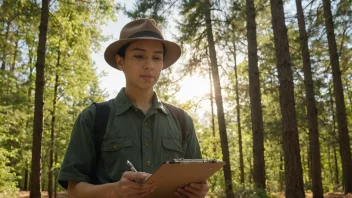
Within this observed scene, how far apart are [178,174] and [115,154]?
1.79ft

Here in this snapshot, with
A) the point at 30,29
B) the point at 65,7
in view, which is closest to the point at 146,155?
the point at 65,7

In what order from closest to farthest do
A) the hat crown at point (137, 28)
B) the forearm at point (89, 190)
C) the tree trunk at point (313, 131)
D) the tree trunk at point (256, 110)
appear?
the forearm at point (89, 190), the hat crown at point (137, 28), the tree trunk at point (256, 110), the tree trunk at point (313, 131)

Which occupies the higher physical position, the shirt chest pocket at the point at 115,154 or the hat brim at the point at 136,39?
the hat brim at the point at 136,39

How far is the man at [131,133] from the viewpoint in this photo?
1.95 m

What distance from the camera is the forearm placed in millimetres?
1763

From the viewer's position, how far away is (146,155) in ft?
6.82

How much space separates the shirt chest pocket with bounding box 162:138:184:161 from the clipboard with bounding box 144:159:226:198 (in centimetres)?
30

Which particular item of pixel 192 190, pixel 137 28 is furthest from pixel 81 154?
pixel 137 28

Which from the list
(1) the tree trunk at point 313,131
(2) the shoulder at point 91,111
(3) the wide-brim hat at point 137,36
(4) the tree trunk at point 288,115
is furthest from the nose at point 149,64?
(1) the tree trunk at point 313,131

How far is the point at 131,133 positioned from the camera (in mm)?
2111

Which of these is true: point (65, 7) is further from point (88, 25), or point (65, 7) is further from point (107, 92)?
point (107, 92)

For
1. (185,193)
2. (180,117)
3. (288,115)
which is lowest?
(185,193)

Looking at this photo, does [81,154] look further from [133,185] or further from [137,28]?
[137,28]

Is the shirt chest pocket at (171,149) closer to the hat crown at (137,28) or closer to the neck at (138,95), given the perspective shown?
the neck at (138,95)
